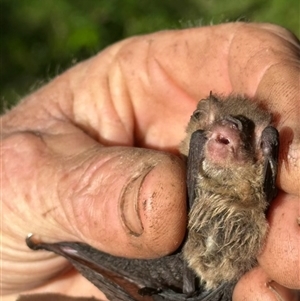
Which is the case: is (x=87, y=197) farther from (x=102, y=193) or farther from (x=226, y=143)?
(x=226, y=143)

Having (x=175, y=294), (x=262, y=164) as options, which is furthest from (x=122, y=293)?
(x=262, y=164)

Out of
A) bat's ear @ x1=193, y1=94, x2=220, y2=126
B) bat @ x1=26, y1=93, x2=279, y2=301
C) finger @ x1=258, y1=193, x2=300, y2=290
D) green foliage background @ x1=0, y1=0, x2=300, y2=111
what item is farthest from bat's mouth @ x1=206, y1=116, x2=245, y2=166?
green foliage background @ x1=0, y1=0, x2=300, y2=111

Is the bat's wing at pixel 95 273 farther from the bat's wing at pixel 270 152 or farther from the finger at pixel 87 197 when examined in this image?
the bat's wing at pixel 270 152

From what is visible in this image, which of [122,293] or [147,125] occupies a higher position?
[147,125]

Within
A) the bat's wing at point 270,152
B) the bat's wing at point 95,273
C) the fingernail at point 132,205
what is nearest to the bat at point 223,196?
the bat's wing at point 270,152

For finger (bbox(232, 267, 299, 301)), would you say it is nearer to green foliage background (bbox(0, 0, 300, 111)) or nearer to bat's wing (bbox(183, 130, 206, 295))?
bat's wing (bbox(183, 130, 206, 295))

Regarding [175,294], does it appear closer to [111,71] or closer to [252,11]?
[111,71]
